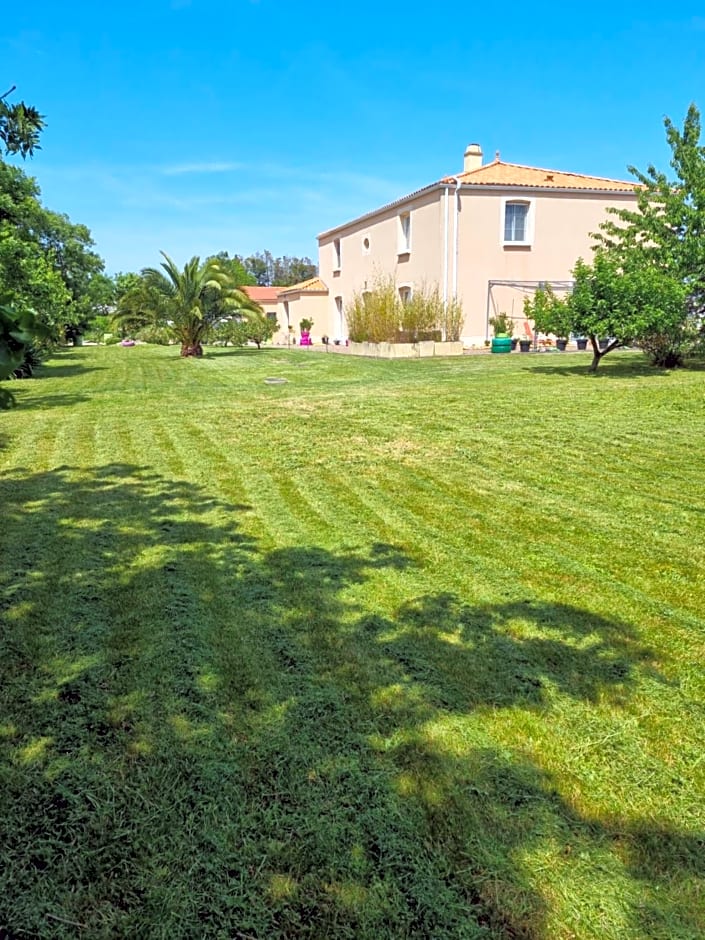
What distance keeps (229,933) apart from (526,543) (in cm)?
340

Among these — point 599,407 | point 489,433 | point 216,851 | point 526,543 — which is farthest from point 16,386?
point 216,851

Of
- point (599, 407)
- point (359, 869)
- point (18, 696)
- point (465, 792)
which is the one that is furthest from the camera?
point (599, 407)

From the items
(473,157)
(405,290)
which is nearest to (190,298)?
(405,290)

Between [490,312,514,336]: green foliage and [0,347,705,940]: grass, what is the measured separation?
19991 mm

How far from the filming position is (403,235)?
29688 millimetres

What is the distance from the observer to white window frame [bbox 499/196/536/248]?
85.5ft

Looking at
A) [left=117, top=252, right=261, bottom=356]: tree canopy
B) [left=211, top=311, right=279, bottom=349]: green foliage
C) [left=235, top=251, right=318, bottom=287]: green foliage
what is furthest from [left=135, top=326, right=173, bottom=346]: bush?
[left=235, top=251, right=318, bottom=287]: green foliage

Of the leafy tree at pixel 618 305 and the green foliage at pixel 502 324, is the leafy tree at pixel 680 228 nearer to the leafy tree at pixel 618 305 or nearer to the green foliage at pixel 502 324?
the leafy tree at pixel 618 305

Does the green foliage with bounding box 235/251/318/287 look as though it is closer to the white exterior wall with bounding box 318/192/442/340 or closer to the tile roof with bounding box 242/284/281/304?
the tile roof with bounding box 242/284/281/304

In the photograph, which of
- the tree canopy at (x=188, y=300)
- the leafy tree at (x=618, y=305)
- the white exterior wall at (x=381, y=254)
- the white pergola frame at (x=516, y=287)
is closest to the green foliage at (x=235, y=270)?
the tree canopy at (x=188, y=300)

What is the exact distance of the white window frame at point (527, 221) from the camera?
26.0 m

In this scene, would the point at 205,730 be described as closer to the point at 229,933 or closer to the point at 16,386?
the point at 229,933

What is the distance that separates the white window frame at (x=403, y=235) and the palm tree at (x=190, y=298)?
7871 mm

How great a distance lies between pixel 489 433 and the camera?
8.88 meters
